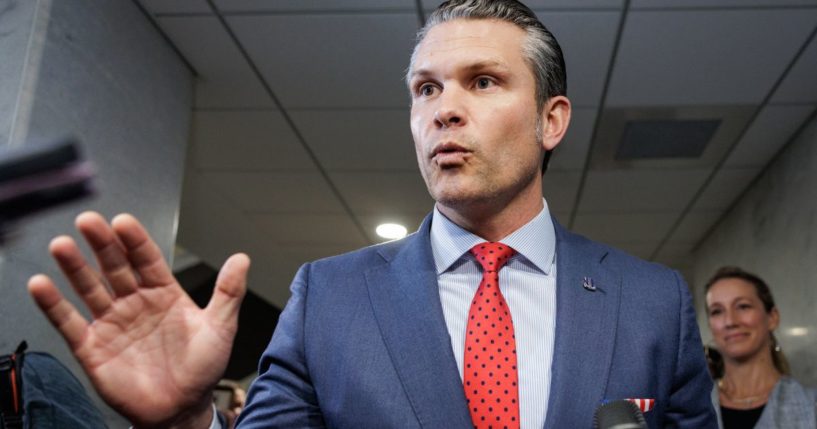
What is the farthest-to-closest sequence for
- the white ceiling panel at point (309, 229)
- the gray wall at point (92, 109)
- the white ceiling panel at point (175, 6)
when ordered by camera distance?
1. the white ceiling panel at point (309, 229)
2. the white ceiling panel at point (175, 6)
3. the gray wall at point (92, 109)

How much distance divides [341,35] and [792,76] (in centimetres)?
190

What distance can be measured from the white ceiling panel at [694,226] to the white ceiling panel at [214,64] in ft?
9.54

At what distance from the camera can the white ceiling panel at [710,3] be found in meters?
2.82

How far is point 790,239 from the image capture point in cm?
406

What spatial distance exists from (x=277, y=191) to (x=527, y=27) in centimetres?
343

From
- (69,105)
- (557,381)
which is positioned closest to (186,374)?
(557,381)

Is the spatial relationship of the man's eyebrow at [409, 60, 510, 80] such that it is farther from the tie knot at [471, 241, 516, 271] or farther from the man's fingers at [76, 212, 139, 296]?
the man's fingers at [76, 212, 139, 296]

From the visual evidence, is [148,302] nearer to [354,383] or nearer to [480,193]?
[354,383]

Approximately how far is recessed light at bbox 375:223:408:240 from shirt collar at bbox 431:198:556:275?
3.96 metres

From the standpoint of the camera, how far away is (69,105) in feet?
7.93

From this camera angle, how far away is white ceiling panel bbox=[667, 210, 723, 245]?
5066 millimetres

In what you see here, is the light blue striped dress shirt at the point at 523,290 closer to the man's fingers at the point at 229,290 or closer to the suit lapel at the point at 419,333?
the suit lapel at the point at 419,333

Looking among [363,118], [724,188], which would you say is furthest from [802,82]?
[363,118]

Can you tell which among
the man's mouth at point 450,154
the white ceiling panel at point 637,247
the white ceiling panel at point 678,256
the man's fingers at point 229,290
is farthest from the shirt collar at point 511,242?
the white ceiling panel at point 678,256
